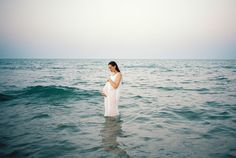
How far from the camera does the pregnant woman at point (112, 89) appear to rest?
6.41 m

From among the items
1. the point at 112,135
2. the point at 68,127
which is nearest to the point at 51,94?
the point at 68,127

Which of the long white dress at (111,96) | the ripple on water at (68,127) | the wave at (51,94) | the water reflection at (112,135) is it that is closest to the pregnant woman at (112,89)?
the long white dress at (111,96)

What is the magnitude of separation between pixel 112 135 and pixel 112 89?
1.62 metres

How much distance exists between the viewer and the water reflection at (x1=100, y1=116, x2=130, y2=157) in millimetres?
4703

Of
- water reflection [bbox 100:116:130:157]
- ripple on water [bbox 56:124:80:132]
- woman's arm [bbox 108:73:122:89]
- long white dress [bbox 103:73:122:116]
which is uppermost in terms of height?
woman's arm [bbox 108:73:122:89]

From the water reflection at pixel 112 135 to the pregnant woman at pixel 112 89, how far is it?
1.02 ft

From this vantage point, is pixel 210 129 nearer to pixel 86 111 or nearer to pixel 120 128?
pixel 120 128

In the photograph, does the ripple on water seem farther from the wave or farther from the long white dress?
the wave

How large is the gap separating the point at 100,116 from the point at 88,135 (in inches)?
88.5

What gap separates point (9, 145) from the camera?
5.02 m

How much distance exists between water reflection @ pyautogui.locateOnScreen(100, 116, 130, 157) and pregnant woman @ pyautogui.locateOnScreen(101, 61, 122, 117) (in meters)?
0.31

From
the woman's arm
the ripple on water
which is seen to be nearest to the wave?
the ripple on water

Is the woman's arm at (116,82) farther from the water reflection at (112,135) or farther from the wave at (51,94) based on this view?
the wave at (51,94)

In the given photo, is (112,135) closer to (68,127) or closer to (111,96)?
(111,96)
